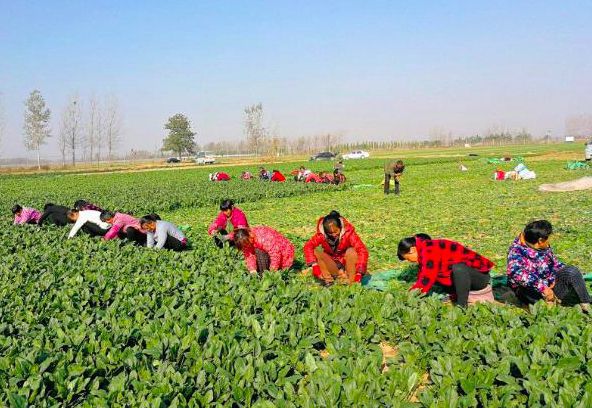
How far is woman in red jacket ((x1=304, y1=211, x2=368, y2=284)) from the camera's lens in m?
7.56

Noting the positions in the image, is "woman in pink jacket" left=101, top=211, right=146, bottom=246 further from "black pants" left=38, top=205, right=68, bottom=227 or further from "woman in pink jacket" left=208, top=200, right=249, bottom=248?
"black pants" left=38, top=205, right=68, bottom=227

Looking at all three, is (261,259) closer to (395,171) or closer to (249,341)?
(249,341)

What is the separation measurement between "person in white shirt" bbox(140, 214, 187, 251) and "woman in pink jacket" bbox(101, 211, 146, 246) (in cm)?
91

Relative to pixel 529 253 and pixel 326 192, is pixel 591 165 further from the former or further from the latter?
pixel 529 253

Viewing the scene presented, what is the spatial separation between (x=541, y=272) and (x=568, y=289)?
364mm

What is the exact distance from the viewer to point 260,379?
4160mm

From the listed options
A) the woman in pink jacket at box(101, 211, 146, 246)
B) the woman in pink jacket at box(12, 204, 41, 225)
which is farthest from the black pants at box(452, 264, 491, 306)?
the woman in pink jacket at box(12, 204, 41, 225)

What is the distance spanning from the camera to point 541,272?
242 inches

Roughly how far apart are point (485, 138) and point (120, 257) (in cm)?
15253

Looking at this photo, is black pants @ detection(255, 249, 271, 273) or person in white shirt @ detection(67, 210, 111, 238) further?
person in white shirt @ detection(67, 210, 111, 238)

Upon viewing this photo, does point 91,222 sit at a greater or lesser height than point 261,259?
greater

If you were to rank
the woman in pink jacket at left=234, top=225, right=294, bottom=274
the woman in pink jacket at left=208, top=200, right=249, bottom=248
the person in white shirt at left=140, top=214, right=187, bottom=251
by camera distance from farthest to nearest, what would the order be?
1. the woman in pink jacket at left=208, top=200, right=249, bottom=248
2. the person in white shirt at left=140, top=214, right=187, bottom=251
3. the woman in pink jacket at left=234, top=225, right=294, bottom=274

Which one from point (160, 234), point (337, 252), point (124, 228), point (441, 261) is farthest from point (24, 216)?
point (441, 261)

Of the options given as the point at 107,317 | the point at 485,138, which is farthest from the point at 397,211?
the point at 485,138
